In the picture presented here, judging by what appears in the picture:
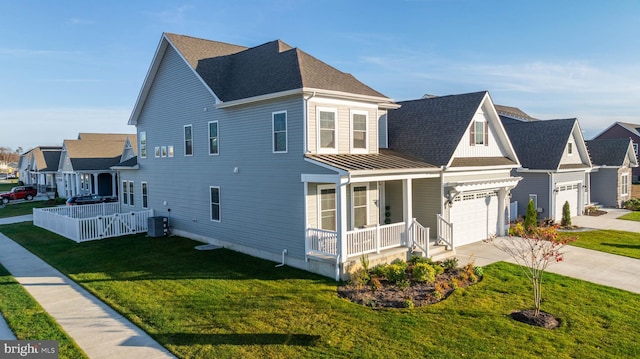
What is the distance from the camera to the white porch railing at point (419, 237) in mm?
14203

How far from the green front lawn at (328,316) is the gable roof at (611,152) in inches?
860

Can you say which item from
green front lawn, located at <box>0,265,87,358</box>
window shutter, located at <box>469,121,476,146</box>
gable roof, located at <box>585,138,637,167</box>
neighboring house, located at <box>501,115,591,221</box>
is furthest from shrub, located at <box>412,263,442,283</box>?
gable roof, located at <box>585,138,637,167</box>

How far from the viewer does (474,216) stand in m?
18.0

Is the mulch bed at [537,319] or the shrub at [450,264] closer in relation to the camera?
the mulch bed at [537,319]

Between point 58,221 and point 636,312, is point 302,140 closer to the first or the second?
point 636,312

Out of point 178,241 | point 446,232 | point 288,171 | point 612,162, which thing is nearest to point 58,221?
point 178,241

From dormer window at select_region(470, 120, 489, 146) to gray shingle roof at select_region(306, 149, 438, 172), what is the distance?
11.1 feet

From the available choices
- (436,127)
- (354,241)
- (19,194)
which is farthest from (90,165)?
(354,241)

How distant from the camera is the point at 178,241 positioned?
1817cm

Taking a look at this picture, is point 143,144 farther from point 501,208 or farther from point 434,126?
point 501,208

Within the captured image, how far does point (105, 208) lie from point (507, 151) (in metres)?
23.1

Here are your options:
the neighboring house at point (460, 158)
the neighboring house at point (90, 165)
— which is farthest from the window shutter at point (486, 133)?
the neighboring house at point (90, 165)

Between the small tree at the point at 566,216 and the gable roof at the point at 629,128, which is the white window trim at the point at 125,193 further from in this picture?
the gable roof at the point at 629,128

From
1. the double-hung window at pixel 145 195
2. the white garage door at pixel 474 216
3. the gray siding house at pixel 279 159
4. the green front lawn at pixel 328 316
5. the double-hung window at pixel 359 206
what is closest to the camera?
the green front lawn at pixel 328 316
